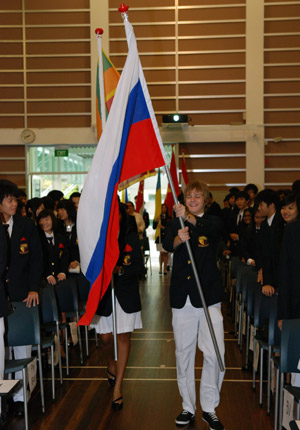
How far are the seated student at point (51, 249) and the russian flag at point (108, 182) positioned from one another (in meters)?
3.50

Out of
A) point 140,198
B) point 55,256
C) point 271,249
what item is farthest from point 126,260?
point 140,198

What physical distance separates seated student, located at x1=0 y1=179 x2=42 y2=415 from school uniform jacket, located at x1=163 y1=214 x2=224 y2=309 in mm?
1571

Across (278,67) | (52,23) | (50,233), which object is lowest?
(50,233)

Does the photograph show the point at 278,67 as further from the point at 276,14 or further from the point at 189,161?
the point at 189,161

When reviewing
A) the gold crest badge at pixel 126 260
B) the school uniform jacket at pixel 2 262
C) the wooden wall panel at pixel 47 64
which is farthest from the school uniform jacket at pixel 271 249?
the wooden wall panel at pixel 47 64

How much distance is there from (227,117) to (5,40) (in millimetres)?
6742

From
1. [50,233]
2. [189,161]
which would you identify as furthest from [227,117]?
[50,233]

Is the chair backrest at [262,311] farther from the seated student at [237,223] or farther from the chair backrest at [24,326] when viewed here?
the seated student at [237,223]

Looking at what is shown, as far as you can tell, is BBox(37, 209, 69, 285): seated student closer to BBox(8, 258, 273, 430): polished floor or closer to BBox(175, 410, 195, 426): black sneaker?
BBox(8, 258, 273, 430): polished floor

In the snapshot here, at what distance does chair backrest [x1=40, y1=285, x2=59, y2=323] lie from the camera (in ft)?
19.2

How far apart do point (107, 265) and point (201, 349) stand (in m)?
1.14

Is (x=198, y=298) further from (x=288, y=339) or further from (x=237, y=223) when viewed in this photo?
(x=237, y=223)

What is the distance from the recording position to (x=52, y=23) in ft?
57.3

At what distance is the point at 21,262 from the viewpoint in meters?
5.61
